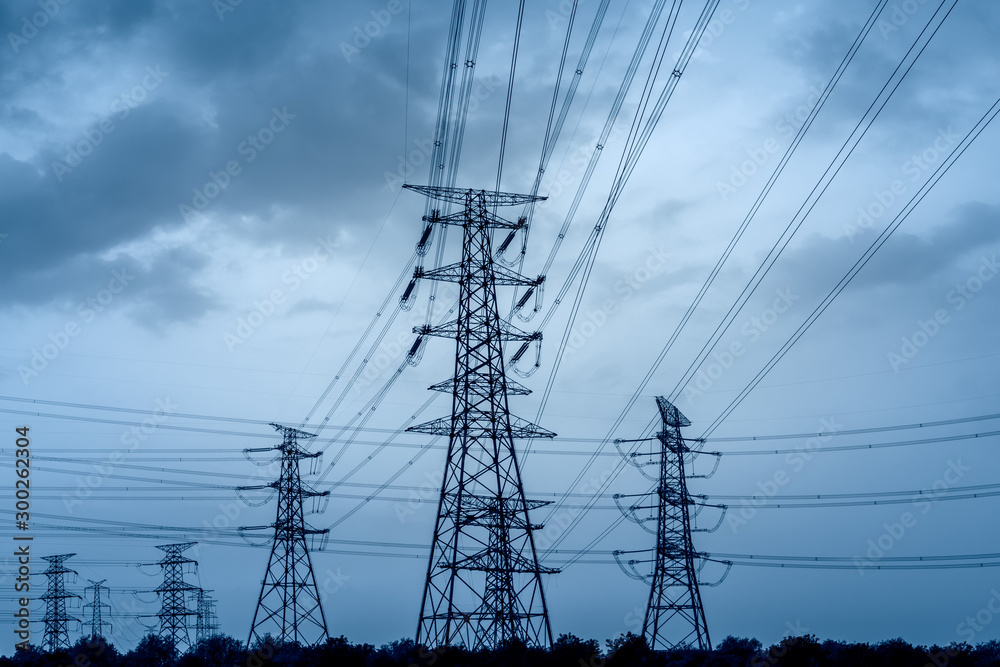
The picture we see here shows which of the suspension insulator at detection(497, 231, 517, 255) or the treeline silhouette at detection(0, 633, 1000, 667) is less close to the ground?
the suspension insulator at detection(497, 231, 517, 255)

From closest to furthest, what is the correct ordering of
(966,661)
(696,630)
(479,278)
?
(966,661), (479,278), (696,630)

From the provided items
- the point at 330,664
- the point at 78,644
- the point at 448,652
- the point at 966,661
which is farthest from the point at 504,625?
the point at 78,644

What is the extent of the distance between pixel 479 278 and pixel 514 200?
3.61m

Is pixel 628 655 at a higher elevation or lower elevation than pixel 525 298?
lower

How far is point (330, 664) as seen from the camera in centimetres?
3938

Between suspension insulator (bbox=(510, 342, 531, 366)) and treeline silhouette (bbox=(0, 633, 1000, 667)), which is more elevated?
suspension insulator (bbox=(510, 342, 531, 366))

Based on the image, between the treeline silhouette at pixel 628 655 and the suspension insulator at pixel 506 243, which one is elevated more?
the suspension insulator at pixel 506 243

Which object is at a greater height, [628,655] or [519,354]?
[519,354]

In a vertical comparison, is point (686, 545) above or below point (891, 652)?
above

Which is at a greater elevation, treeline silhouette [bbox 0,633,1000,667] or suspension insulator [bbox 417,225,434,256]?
suspension insulator [bbox 417,225,434,256]

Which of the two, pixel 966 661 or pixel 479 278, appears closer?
pixel 966 661

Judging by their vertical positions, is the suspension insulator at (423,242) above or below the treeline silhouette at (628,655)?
above

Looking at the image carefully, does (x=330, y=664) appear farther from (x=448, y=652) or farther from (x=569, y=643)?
(x=569, y=643)

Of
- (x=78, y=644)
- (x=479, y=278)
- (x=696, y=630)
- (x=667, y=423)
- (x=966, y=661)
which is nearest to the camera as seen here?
(x=966, y=661)
